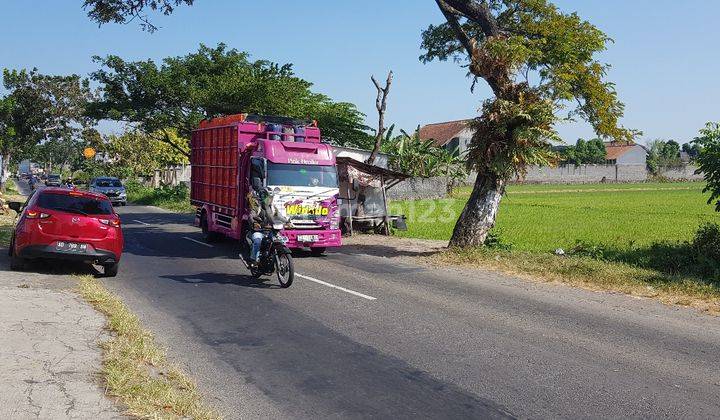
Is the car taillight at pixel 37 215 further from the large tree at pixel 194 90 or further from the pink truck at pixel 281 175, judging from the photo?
the large tree at pixel 194 90

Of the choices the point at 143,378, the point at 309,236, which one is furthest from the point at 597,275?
the point at 143,378

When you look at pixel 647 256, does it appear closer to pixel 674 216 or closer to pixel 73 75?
pixel 674 216

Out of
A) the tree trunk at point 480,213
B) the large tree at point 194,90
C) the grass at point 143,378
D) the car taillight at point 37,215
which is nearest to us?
the grass at point 143,378

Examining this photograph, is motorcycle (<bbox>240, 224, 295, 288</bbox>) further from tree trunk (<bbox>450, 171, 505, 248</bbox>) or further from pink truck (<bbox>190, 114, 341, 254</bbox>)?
tree trunk (<bbox>450, 171, 505, 248</bbox>)

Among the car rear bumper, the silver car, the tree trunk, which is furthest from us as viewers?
the silver car

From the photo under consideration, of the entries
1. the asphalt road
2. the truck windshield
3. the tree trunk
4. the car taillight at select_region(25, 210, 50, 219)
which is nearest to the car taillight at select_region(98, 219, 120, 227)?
the car taillight at select_region(25, 210, 50, 219)

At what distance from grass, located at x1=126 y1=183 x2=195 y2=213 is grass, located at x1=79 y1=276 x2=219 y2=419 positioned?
27.0 m

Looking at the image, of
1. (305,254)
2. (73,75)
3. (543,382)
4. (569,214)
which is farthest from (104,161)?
(543,382)

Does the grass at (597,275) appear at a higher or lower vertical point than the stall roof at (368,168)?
lower

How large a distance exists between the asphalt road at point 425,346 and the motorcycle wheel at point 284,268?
19cm

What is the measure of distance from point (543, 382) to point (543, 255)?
974cm

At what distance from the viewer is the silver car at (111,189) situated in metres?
38.3

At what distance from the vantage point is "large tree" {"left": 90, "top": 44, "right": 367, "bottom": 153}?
104 ft

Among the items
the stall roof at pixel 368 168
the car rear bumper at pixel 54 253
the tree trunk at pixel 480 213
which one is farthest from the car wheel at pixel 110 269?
the stall roof at pixel 368 168
